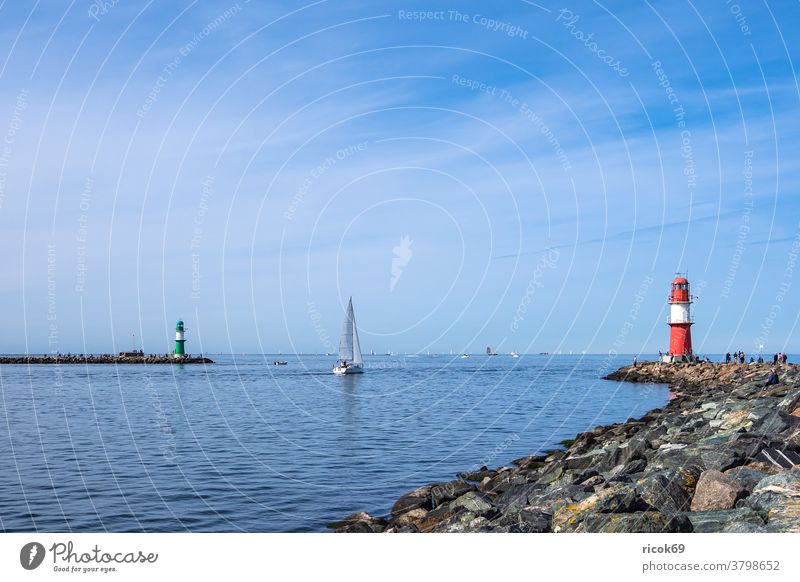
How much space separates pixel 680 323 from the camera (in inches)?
2827

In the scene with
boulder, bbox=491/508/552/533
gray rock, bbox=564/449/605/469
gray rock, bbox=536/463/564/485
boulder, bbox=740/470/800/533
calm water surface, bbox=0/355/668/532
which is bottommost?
calm water surface, bbox=0/355/668/532

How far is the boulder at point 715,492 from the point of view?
9836mm

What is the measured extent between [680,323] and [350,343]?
39.2 m

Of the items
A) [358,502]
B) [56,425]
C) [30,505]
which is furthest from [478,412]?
[30,505]

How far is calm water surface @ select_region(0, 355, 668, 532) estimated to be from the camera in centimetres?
1862

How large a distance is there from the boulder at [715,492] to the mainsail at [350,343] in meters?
75.4

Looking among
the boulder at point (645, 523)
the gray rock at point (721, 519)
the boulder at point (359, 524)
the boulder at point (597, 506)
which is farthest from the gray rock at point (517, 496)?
the gray rock at point (721, 519)

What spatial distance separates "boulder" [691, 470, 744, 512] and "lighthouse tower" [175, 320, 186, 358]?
135314 mm

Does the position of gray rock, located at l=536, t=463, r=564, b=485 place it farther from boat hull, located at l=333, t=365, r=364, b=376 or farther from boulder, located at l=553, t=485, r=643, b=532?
boat hull, located at l=333, t=365, r=364, b=376

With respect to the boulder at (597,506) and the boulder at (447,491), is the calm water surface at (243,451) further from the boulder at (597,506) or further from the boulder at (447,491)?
the boulder at (597,506)

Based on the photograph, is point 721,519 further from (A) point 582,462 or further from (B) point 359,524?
(A) point 582,462

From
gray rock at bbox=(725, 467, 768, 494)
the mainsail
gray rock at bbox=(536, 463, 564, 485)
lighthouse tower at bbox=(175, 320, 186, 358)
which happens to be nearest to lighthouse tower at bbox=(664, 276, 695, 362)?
the mainsail

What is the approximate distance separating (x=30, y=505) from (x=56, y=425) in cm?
2007
